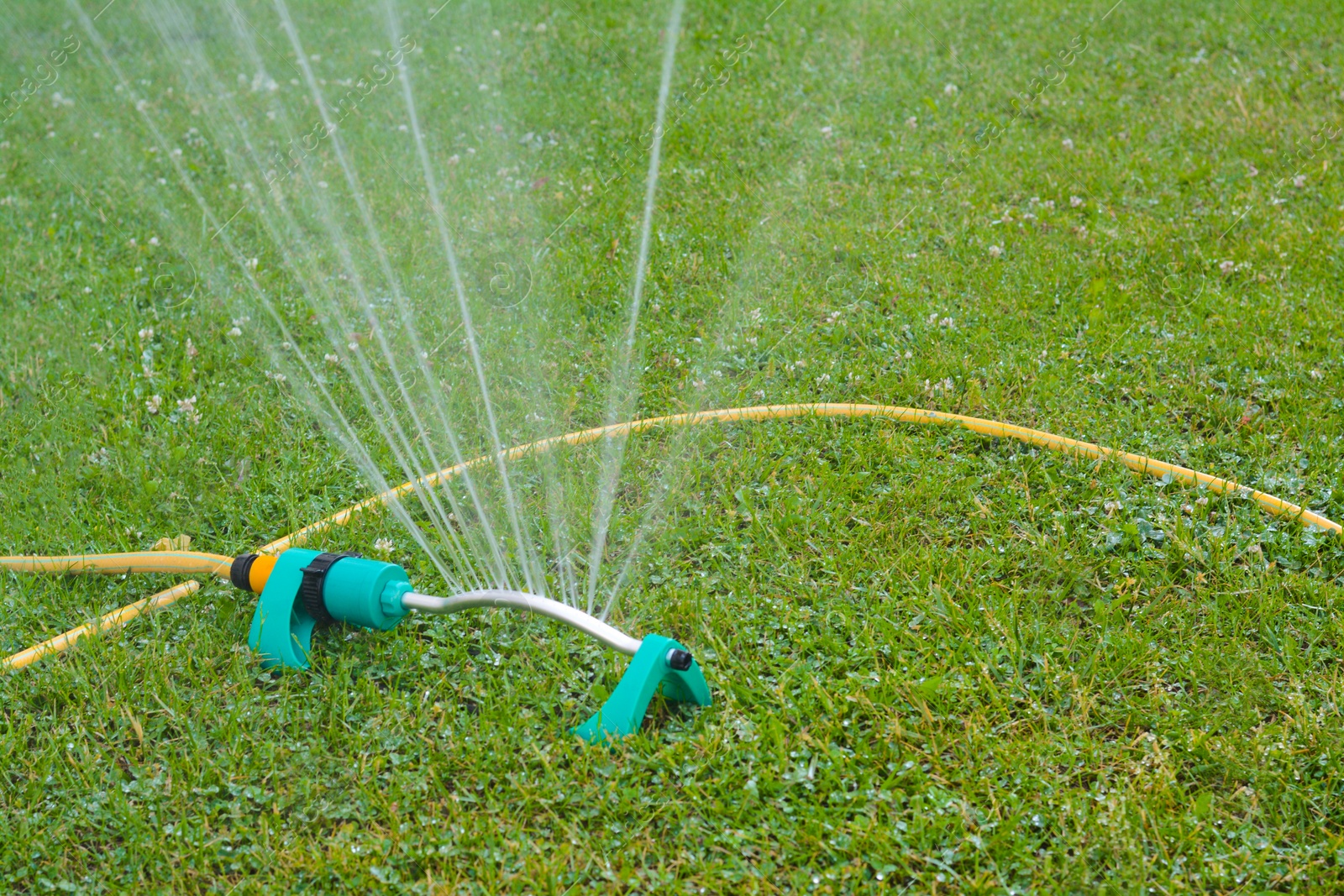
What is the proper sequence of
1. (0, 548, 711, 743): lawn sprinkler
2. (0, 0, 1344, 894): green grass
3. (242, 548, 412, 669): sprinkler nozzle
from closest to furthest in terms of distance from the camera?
1. (0, 0, 1344, 894): green grass
2. (0, 548, 711, 743): lawn sprinkler
3. (242, 548, 412, 669): sprinkler nozzle

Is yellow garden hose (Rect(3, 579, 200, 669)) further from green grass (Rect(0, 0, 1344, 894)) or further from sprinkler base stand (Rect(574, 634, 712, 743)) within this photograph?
sprinkler base stand (Rect(574, 634, 712, 743))

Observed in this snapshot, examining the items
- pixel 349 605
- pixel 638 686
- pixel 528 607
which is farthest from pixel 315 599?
pixel 638 686

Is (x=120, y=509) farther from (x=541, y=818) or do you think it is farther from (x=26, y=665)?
(x=541, y=818)

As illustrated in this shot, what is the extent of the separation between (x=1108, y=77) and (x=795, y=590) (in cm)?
427

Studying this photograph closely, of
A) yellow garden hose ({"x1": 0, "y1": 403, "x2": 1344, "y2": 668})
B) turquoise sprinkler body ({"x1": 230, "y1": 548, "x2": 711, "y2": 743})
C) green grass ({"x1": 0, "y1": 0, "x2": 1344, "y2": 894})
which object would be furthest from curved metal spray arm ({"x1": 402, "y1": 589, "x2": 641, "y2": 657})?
yellow garden hose ({"x1": 0, "y1": 403, "x2": 1344, "y2": 668})

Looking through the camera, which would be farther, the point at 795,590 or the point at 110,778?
the point at 795,590

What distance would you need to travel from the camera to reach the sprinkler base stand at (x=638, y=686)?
2.10 meters

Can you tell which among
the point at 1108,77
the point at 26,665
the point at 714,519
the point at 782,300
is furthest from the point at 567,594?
the point at 1108,77

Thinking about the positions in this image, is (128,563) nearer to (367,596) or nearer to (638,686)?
(367,596)

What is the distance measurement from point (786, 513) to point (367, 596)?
3.47 ft

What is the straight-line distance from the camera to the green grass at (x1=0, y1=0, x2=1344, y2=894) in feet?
6.60

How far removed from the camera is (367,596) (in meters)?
2.32

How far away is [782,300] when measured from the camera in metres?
3.82

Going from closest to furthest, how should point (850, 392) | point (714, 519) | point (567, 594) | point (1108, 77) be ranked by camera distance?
point (567, 594) < point (714, 519) < point (850, 392) < point (1108, 77)
